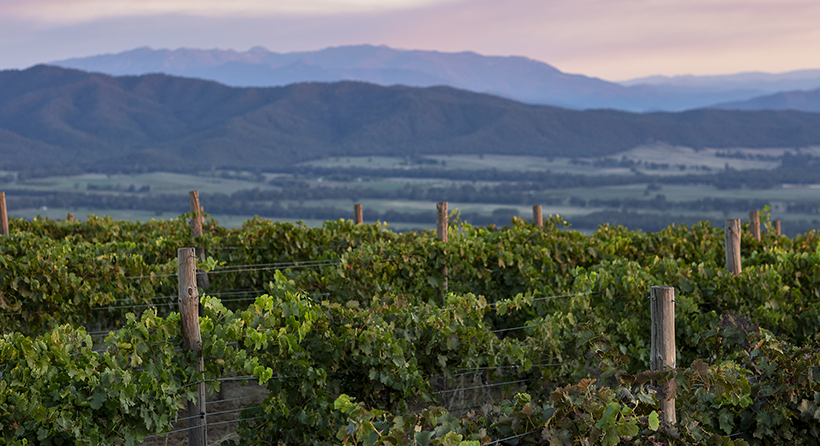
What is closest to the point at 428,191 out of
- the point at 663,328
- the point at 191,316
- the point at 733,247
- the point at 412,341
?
the point at 733,247

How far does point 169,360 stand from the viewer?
4.55 m

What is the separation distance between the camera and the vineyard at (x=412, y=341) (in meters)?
3.68

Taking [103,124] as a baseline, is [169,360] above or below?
below

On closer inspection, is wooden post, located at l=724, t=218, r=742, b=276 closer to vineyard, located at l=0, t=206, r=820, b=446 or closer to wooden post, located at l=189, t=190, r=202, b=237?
vineyard, located at l=0, t=206, r=820, b=446

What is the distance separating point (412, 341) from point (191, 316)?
1.78 m

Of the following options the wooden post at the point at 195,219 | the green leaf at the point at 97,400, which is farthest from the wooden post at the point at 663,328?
the wooden post at the point at 195,219

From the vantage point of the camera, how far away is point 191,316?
4656 mm

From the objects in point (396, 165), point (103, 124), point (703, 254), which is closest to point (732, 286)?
point (703, 254)

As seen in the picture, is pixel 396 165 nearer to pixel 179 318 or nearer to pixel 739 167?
pixel 739 167

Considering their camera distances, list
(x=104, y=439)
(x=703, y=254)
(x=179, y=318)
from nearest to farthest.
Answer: (x=104, y=439) < (x=179, y=318) < (x=703, y=254)

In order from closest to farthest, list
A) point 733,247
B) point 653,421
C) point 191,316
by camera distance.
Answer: point 653,421
point 191,316
point 733,247

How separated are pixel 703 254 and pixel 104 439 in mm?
7836

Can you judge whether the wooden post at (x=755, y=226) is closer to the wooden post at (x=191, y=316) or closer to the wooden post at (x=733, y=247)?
the wooden post at (x=733, y=247)

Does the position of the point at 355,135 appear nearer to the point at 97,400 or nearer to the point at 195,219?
the point at 195,219
